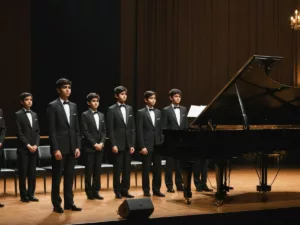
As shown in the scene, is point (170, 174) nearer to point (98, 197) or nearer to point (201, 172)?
point (201, 172)

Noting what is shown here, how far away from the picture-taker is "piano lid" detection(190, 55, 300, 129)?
6.27 metres

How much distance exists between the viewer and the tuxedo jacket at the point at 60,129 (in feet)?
18.9

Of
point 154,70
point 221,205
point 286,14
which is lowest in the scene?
point 221,205

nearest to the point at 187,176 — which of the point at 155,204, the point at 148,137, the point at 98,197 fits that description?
the point at 155,204

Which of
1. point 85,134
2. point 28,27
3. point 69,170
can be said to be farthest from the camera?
point 28,27

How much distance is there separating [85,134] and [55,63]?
9.28 ft

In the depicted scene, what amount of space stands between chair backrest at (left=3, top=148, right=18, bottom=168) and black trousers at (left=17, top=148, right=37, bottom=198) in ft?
2.21

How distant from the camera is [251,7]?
11508 millimetres

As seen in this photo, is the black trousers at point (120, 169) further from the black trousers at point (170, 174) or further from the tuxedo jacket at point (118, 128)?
the black trousers at point (170, 174)

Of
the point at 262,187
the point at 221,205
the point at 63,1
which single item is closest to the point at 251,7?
the point at 63,1

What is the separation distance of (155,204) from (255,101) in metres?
1.79

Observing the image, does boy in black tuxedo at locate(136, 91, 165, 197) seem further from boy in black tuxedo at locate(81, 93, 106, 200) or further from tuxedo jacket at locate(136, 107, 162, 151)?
boy in black tuxedo at locate(81, 93, 106, 200)

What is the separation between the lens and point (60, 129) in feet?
19.0

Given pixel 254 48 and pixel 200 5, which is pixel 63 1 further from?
pixel 254 48
